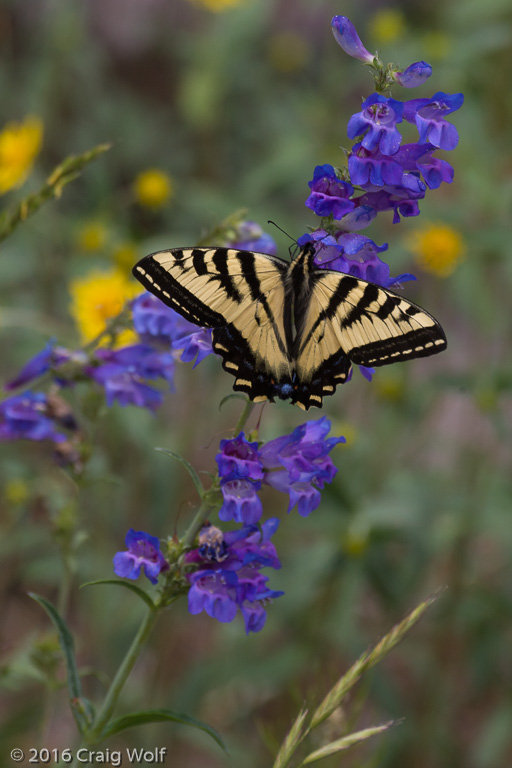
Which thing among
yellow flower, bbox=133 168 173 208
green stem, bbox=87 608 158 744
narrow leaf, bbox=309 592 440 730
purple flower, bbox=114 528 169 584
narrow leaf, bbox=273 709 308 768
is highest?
yellow flower, bbox=133 168 173 208

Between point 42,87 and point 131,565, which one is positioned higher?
point 42,87

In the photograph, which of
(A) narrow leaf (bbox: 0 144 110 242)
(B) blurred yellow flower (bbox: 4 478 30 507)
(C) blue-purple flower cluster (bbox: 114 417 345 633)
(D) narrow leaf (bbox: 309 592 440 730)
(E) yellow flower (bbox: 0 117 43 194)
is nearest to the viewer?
(D) narrow leaf (bbox: 309 592 440 730)

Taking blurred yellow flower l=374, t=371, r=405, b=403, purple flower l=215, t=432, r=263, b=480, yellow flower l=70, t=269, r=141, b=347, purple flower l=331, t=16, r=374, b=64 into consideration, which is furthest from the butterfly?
blurred yellow flower l=374, t=371, r=405, b=403

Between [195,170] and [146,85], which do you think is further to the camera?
[146,85]

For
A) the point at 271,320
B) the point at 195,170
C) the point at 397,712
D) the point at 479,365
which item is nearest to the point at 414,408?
the point at 479,365

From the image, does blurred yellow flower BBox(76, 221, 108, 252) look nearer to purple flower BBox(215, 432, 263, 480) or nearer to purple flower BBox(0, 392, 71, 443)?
purple flower BBox(0, 392, 71, 443)

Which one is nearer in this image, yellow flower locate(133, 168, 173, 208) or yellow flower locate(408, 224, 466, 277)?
yellow flower locate(408, 224, 466, 277)

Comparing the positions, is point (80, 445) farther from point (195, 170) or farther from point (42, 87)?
point (195, 170)
